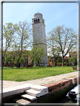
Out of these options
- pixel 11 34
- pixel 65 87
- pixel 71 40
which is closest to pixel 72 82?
pixel 65 87

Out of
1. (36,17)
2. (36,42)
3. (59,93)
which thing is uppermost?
(36,17)

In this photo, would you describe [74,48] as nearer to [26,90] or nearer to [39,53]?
[39,53]

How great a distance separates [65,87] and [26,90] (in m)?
2.34

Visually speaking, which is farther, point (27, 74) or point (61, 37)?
point (61, 37)

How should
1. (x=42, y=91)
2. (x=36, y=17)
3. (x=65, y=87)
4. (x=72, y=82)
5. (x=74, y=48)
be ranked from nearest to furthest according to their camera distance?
(x=42, y=91)
(x=65, y=87)
(x=72, y=82)
(x=74, y=48)
(x=36, y=17)

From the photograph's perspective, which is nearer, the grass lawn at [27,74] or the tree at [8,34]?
the grass lawn at [27,74]

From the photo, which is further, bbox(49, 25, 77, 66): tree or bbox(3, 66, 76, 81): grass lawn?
bbox(49, 25, 77, 66): tree

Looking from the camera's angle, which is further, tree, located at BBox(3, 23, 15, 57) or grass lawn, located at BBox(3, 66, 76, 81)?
tree, located at BBox(3, 23, 15, 57)

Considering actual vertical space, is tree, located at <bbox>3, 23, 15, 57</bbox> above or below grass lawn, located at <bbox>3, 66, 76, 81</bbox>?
above

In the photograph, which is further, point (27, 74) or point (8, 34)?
point (8, 34)

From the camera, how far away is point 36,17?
33.1 m

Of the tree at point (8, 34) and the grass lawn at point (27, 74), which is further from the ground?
the tree at point (8, 34)

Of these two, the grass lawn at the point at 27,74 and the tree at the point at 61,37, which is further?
the tree at the point at 61,37

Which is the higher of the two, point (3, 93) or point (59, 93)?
point (3, 93)
